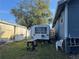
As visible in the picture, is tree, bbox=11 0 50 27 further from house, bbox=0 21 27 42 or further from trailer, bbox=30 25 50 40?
trailer, bbox=30 25 50 40

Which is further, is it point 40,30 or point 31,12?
point 31,12

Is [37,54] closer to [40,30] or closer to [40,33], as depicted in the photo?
[40,33]

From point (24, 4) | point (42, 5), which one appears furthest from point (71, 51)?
point (24, 4)

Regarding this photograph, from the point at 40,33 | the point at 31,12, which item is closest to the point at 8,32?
the point at 40,33

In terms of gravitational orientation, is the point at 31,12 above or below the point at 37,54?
above

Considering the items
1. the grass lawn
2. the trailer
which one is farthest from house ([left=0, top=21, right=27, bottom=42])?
the grass lawn

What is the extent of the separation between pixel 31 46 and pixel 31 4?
3666 centimetres

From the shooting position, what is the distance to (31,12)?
173ft

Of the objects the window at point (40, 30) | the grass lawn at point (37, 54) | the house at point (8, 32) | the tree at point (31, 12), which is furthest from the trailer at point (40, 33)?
the tree at point (31, 12)

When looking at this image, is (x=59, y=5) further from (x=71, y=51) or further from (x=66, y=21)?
(x=71, y=51)

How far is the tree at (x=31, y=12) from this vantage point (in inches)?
1986

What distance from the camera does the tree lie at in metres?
50.5

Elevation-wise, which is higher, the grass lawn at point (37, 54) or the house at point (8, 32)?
the house at point (8, 32)

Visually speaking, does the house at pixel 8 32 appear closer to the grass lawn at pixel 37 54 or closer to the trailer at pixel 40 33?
the trailer at pixel 40 33
